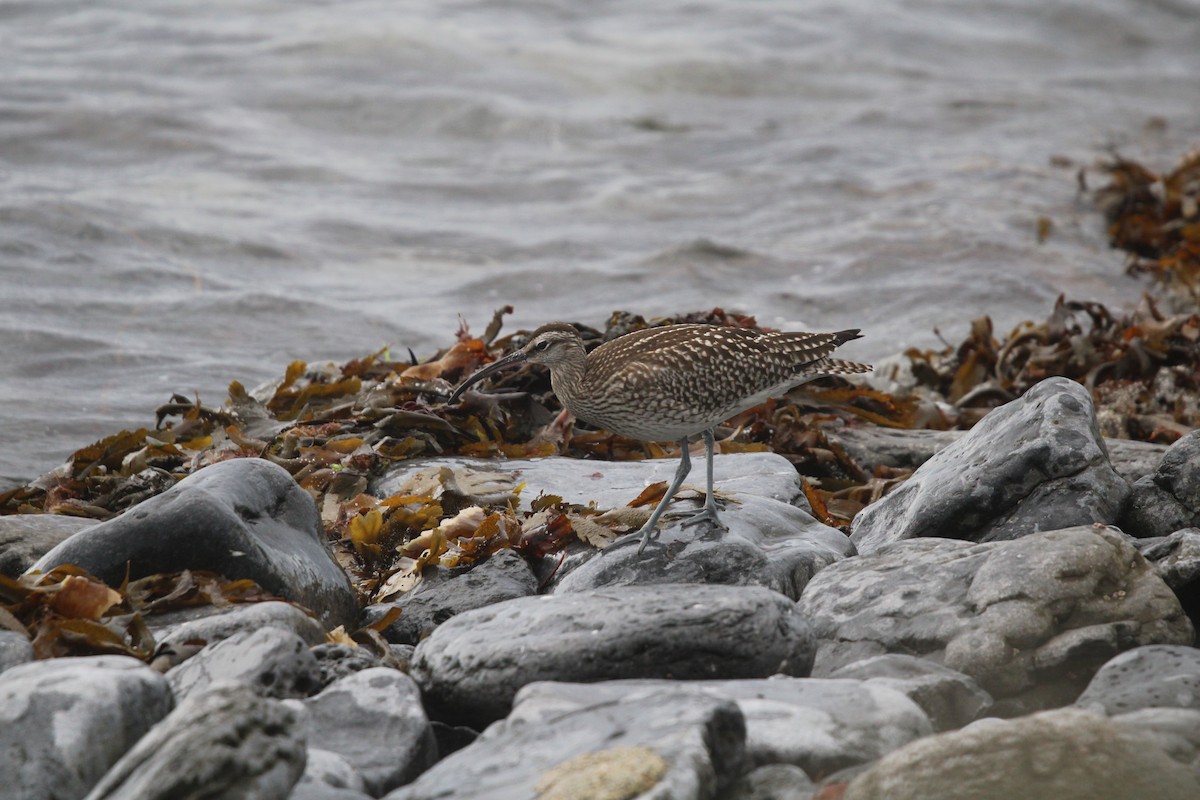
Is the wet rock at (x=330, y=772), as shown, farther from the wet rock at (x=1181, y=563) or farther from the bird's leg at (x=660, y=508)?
the wet rock at (x=1181, y=563)

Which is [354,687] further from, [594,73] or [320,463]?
[594,73]

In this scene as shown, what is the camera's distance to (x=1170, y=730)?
3.72m

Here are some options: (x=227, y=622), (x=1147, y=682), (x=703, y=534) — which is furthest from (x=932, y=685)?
(x=227, y=622)

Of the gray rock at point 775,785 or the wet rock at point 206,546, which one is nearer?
the gray rock at point 775,785

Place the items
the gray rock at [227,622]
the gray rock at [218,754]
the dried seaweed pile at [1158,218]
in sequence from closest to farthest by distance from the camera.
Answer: the gray rock at [218,754]
the gray rock at [227,622]
the dried seaweed pile at [1158,218]

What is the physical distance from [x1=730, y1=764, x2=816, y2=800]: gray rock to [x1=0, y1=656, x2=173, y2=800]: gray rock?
1695mm

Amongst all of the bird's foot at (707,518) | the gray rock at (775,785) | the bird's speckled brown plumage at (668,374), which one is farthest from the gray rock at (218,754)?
the bird's speckled brown plumage at (668,374)

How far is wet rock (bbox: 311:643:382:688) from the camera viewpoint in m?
4.44

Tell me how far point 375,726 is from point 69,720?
879 mm

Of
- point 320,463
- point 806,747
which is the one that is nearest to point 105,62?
point 320,463

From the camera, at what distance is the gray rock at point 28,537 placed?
17.6 feet

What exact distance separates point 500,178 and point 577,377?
978 centimetres

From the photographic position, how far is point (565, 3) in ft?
68.6

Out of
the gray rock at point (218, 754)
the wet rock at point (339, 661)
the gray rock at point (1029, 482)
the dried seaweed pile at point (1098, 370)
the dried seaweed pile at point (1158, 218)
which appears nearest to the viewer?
the gray rock at point (218, 754)
